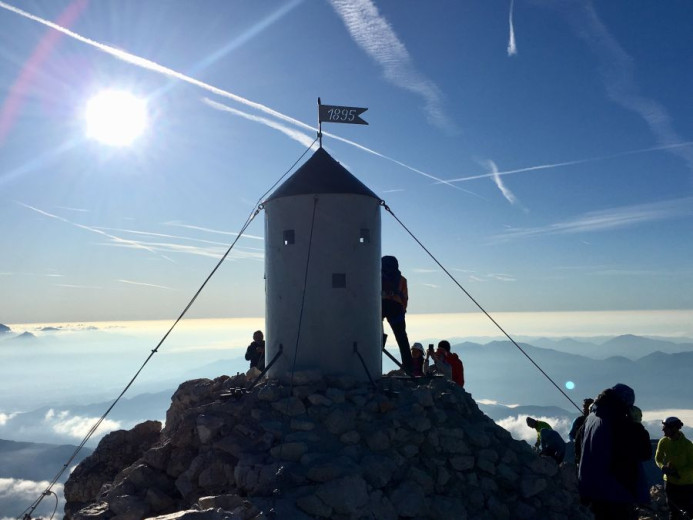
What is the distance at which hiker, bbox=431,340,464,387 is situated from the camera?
1276 centimetres

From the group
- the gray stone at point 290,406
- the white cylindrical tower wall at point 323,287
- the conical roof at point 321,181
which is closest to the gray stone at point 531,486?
the white cylindrical tower wall at point 323,287

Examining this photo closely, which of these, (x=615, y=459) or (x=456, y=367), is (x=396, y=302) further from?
(x=615, y=459)

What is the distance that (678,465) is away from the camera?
9.59 metres

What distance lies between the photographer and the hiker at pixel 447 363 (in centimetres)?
1276

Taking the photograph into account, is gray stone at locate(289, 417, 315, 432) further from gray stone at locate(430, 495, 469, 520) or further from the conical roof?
the conical roof

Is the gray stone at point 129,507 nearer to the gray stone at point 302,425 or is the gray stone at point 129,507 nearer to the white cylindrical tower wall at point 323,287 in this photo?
the gray stone at point 302,425

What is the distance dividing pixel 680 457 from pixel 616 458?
4.64 metres

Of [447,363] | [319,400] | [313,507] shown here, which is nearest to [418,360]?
[447,363]

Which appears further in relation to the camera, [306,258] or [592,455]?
[306,258]

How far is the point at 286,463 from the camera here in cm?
838

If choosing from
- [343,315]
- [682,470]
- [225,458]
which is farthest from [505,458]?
[225,458]

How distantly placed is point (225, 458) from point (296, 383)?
84.8 inches

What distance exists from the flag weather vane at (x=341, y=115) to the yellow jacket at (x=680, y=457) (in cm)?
1017

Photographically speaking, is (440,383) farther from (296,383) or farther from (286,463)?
(286,463)
